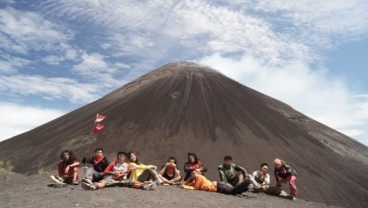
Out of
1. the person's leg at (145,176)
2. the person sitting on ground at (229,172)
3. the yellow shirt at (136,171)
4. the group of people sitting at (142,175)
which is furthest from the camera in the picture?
the person sitting on ground at (229,172)

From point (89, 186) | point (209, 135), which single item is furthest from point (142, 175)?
point (209, 135)

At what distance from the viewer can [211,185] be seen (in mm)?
13461

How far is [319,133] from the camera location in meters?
40.3

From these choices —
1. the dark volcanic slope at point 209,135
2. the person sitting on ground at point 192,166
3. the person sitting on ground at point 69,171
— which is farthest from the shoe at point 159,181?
the dark volcanic slope at point 209,135

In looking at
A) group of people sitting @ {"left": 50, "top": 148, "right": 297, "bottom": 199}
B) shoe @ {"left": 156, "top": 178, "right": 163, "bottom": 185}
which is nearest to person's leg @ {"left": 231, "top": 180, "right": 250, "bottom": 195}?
group of people sitting @ {"left": 50, "top": 148, "right": 297, "bottom": 199}

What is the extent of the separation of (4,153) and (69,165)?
86.3 ft

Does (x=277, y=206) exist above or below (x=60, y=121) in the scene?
below

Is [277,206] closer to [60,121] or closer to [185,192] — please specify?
[185,192]

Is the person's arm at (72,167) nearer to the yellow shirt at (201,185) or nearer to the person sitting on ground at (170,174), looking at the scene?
the person sitting on ground at (170,174)

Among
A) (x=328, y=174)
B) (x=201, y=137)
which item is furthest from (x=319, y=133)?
(x=201, y=137)

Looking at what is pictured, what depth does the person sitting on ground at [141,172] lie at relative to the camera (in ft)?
42.8

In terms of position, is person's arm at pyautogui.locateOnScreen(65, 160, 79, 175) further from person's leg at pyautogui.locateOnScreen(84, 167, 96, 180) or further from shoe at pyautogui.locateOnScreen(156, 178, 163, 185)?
shoe at pyautogui.locateOnScreen(156, 178, 163, 185)

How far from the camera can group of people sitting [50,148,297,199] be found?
12.5 metres

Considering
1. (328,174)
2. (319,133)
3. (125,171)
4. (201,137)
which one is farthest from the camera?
(319,133)
